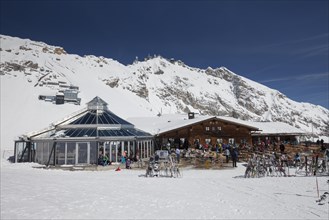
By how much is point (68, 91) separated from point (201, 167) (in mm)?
46256

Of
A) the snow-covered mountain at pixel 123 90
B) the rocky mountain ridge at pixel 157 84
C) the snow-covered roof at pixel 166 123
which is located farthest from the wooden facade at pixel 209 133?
the snow-covered mountain at pixel 123 90

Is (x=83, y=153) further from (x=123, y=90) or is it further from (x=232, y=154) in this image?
(x=123, y=90)

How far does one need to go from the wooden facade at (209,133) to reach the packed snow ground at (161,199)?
16437 mm

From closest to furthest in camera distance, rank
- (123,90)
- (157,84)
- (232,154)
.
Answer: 1. (232,154)
2. (123,90)
3. (157,84)

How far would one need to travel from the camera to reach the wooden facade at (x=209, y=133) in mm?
30109

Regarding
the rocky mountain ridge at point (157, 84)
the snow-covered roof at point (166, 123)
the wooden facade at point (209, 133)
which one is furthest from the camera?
the rocky mountain ridge at point (157, 84)

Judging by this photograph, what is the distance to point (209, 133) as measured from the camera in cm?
3089

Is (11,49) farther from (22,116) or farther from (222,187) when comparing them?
(222,187)

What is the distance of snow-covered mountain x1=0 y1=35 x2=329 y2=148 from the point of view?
168 ft

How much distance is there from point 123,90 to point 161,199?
3124 inches

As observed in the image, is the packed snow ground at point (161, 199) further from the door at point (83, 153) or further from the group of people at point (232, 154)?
the door at point (83, 153)

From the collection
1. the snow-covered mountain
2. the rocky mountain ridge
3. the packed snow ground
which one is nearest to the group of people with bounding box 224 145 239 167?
the packed snow ground

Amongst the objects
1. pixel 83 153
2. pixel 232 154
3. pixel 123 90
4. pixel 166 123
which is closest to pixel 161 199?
pixel 232 154

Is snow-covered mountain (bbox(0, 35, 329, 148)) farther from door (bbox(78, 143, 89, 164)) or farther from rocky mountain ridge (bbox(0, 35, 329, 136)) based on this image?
door (bbox(78, 143, 89, 164))
